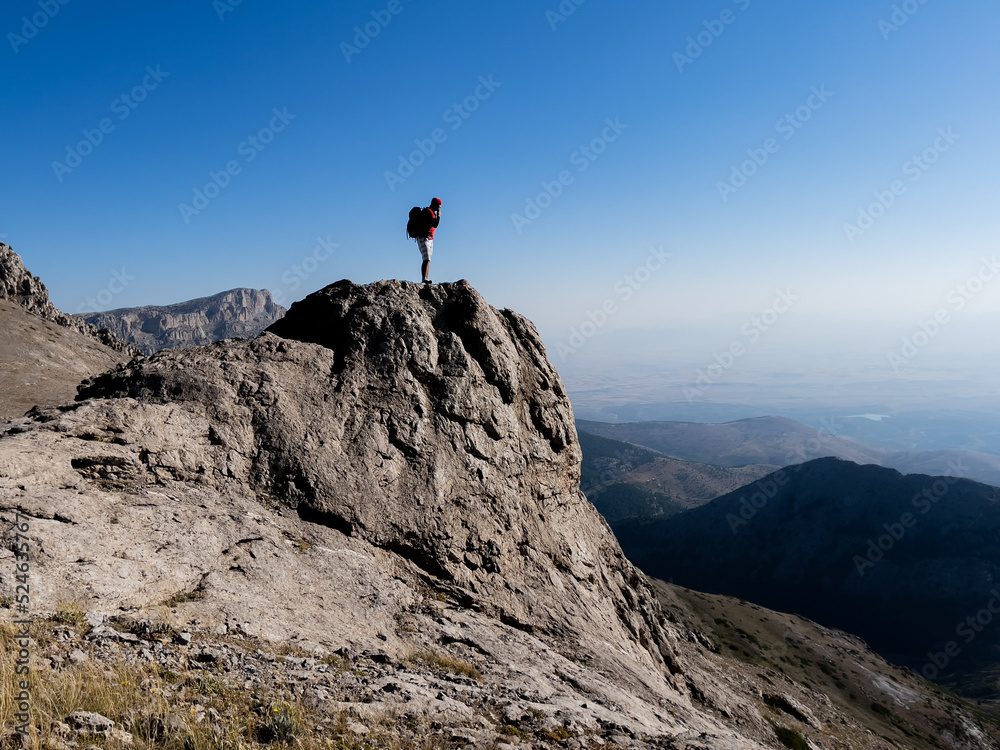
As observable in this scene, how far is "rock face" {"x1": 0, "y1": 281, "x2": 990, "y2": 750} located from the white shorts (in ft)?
4.58

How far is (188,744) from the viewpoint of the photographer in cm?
674

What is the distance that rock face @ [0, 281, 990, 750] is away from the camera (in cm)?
1088

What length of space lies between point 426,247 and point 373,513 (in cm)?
1171

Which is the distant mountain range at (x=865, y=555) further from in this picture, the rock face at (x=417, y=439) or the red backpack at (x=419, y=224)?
the red backpack at (x=419, y=224)

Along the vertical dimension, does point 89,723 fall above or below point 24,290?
below

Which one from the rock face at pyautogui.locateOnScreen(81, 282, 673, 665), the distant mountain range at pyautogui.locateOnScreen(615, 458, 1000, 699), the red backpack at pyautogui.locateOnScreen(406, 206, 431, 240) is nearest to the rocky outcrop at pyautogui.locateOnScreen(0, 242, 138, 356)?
the rock face at pyautogui.locateOnScreen(81, 282, 673, 665)

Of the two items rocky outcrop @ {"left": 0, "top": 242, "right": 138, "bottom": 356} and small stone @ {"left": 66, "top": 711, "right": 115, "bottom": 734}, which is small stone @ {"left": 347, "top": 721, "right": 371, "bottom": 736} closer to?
small stone @ {"left": 66, "top": 711, "right": 115, "bottom": 734}

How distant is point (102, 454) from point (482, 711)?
10.7 meters

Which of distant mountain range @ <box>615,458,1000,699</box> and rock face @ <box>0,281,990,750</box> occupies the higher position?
rock face @ <box>0,281,990,750</box>

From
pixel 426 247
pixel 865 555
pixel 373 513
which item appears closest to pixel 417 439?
pixel 373 513

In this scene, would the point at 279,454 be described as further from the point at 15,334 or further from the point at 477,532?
the point at 15,334

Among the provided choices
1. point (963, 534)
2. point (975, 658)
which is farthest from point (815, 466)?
point (975, 658)

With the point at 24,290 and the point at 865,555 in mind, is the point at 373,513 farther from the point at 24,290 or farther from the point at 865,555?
the point at 865,555

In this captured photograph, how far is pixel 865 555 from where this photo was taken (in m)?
152
